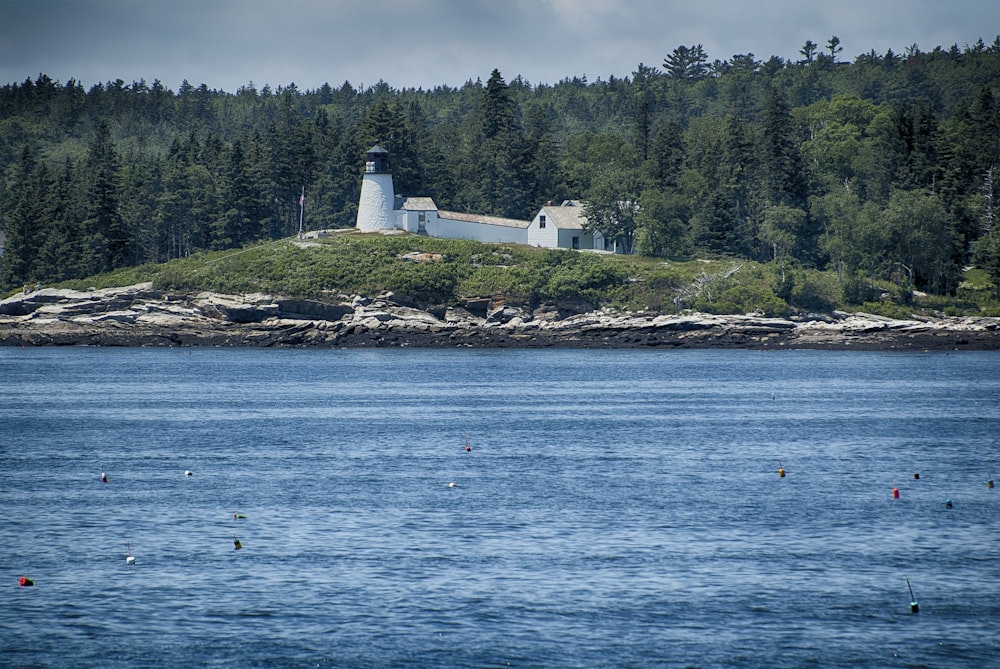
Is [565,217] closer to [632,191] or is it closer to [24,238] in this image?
[632,191]

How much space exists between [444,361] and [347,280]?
21.6 meters

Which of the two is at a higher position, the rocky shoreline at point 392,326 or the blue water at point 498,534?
the rocky shoreline at point 392,326

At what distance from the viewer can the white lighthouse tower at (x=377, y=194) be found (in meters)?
129

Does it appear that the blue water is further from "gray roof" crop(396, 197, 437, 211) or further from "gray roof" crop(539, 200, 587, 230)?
"gray roof" crop(539, 200, 587, 230)

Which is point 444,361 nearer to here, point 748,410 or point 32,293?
point 748,410

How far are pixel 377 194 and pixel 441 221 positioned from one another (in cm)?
790

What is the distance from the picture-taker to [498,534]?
96.6ft

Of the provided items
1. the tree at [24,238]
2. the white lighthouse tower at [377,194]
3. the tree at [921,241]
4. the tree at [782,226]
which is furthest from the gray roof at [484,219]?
the tree at [24,238]

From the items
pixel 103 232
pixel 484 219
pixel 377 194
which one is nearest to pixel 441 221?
pixel 484 219

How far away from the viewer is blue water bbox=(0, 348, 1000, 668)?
21.1 meters

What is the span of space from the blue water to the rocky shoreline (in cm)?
4617

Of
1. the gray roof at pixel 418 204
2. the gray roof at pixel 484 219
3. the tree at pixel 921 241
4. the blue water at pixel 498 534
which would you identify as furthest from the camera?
the gray roof at pixel 484 219

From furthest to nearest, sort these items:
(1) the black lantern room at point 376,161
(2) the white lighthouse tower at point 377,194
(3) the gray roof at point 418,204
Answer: (3) the gray roof at point 418,204 < (2) the white lighthouse tower at point 377,194 < (1) the black lantern room at point 376,161

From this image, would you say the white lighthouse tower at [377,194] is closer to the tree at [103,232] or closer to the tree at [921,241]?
the tree at [103,232]
